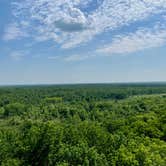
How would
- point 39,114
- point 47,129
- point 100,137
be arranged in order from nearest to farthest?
1. point 100,137
2. point 47,129
3. point 39,114

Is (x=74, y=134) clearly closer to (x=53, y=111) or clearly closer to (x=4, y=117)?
(x=53, y=111)

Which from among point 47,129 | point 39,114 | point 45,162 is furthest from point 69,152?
point 39,114

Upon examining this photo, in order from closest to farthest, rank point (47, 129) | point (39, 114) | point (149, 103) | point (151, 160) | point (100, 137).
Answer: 1. point (151, 160)
2. point (100, 137)
3. point (47, 129)
4. point (39, 114)
5. point (149, 103)


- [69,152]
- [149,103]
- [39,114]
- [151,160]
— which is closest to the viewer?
[151,160]

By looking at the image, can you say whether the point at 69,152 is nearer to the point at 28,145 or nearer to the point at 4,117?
the point at 28,145

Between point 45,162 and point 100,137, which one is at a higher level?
point 100,137

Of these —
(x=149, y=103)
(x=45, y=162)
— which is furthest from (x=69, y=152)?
(x=149, y=103)

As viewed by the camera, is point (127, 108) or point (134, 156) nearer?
point (134, 156)

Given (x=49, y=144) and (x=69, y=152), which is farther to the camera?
(x=49, y=144)

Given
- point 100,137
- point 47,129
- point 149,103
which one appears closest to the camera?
point 100,137
